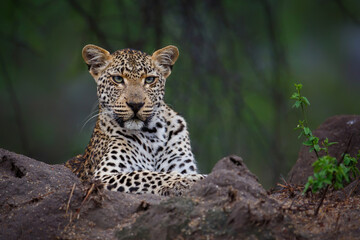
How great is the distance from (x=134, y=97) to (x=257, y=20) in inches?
222

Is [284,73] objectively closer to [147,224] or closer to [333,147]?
[333,147]

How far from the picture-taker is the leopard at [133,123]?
7984mm

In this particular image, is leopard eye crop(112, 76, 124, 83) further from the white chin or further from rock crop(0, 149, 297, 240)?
rock crop(0, 149, 297, 240)

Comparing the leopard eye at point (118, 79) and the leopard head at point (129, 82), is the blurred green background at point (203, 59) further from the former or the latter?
the leopard eye at point (118, 79)

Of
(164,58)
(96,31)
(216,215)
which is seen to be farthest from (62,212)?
(96,31)

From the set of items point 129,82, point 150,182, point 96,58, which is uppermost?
point 96,58

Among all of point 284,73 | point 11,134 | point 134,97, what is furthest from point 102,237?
point 11,134

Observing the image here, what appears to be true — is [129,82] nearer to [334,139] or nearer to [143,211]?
[334,139]

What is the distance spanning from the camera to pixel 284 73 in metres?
11.9

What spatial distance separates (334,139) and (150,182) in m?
2.54

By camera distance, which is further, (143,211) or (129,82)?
(129,82)

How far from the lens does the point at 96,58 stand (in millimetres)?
8586

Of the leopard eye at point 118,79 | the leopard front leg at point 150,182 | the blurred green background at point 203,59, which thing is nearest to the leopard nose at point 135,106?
the leopard eye at point 118,79

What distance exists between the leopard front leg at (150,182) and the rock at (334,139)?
5.41ft
